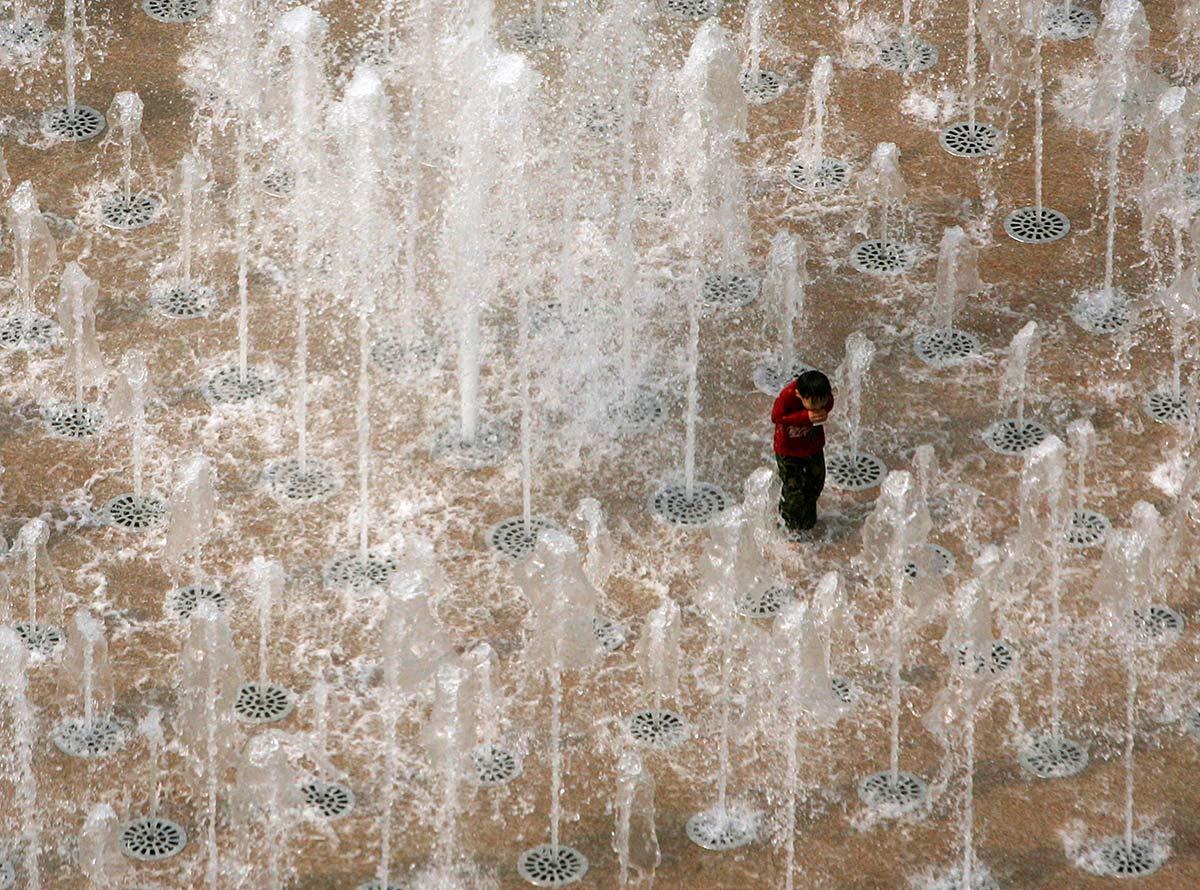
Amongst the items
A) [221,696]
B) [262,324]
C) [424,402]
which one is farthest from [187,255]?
[221,696]

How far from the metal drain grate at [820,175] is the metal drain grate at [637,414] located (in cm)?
214

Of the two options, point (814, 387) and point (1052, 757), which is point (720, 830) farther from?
point (814, 387)

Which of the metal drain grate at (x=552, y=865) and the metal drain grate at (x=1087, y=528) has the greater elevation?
the metal drain grate at (x=1087, y=528)

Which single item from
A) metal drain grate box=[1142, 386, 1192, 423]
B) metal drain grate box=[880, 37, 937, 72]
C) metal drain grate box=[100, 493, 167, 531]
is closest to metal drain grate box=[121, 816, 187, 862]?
metal drain grate box=[100, 493, 167, 531]

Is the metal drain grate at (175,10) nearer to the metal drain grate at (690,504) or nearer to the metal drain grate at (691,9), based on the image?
the metal drain grate at (691,9)

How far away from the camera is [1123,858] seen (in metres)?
14.7

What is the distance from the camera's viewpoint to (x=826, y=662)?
1553 cm

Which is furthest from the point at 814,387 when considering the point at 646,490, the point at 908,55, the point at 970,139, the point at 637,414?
the point at 908,55

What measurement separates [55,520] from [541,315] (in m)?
2.96

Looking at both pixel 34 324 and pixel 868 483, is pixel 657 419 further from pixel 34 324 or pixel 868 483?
pixel 34 324

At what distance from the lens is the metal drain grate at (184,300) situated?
18156 millimetres

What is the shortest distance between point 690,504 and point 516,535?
35.8 inches

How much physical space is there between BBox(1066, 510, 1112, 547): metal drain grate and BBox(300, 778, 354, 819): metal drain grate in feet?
12.8

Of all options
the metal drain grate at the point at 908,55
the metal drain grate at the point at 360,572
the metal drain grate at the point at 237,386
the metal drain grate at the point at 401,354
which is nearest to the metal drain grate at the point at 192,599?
the metal drain grate at the point at 360,572
